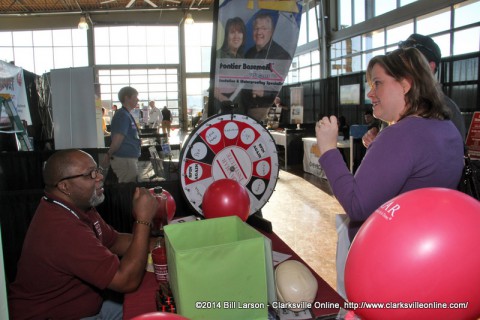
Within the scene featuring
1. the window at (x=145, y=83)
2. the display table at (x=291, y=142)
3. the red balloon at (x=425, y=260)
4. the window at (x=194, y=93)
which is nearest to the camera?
the red balloon at (x=425, y=260)

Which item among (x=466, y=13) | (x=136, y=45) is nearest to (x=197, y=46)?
(x=136, y=45)

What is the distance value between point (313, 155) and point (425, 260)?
27.0 feet

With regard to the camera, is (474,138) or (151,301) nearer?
(151,301)

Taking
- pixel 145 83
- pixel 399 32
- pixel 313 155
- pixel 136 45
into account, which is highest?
pixel 136 45

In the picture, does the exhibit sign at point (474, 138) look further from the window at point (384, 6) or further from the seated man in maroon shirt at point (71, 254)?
the seated man in maroon shirt at point (71, 254)

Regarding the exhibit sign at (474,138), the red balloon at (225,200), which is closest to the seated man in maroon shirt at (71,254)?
the red balloon at (225,200)

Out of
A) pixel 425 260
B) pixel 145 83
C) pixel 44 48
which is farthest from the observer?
pixel 145 83

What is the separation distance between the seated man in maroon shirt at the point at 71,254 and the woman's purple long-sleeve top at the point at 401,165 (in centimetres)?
84

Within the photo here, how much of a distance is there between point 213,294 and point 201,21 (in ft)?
66.3

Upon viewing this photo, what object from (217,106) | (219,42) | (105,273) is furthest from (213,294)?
(219,42)

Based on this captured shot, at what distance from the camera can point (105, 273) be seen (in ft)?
4.98

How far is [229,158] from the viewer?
2.06 metres

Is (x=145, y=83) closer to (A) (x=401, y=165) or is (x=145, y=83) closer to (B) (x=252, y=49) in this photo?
(B) (x=252, y=49)

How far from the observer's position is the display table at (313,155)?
858 cm
